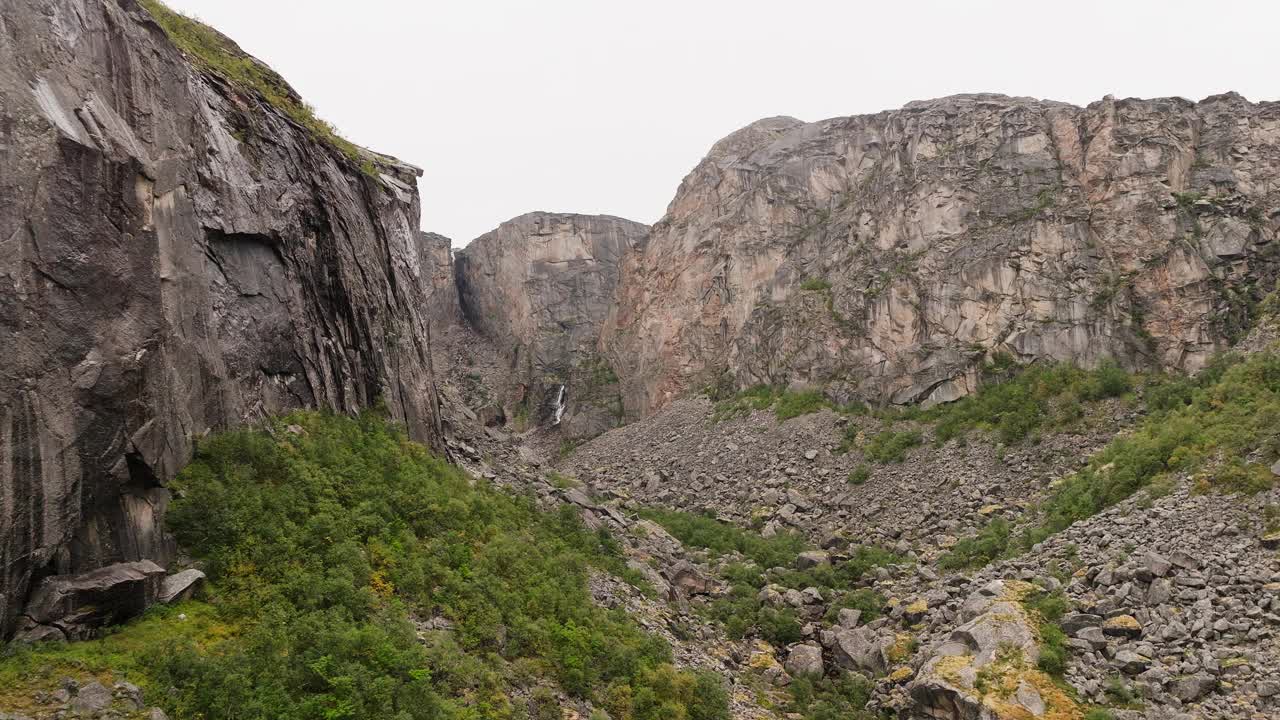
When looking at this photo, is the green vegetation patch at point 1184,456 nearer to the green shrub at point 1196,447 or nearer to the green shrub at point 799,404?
the green shrub at point 1196,447

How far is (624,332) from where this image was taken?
217ft

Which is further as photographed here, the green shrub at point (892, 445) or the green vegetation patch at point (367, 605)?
the green shrub at point (892, 445)

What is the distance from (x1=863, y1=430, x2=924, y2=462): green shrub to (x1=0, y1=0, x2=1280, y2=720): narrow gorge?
164mm

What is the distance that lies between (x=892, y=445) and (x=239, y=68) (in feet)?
101

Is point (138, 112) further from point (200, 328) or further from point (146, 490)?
point (146, 490)

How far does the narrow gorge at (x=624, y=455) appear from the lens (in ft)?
36.5

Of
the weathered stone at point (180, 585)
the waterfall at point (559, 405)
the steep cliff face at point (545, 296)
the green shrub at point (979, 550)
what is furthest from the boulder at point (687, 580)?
the steep cliff face at point (545, 296)

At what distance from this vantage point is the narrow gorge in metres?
11.1

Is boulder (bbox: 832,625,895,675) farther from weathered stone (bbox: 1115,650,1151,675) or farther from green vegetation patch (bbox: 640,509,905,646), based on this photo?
weathered stone (bbox: 1115,650,1151,675)

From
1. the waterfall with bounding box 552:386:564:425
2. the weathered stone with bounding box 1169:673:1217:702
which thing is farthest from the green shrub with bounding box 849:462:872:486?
the waterfall with bounding box 552:386:564:425

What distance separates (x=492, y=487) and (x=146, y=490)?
1233 cm

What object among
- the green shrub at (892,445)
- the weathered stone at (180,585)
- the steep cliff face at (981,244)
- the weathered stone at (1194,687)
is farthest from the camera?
the steep cliff face at (981,244)

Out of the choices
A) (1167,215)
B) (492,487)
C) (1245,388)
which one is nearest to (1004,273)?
(1167,215)

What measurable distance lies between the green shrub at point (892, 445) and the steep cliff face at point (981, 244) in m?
3.26
